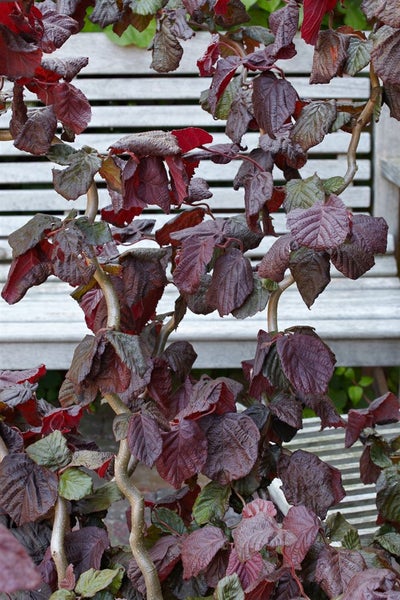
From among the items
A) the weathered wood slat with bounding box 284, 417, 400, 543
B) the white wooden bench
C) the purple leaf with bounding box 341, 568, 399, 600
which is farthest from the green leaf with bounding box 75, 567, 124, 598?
the white wooden bench

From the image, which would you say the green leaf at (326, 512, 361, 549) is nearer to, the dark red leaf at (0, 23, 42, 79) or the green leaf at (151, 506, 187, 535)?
the green leaf at (151, 506, 187, 535)

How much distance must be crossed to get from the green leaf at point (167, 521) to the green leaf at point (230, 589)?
0.19m

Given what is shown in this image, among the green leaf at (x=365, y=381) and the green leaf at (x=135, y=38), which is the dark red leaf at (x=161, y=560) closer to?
the green leaf at (x=135, y=38)

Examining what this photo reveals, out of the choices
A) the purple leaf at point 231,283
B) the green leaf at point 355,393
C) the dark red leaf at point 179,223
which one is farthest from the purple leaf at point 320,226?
the green leaf at point 355,393

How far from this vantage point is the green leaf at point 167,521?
1.01 m

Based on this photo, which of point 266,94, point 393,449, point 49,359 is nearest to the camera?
point 266,94

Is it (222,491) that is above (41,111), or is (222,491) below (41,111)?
below

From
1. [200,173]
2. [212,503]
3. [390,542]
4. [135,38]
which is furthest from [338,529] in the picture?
[135,38]

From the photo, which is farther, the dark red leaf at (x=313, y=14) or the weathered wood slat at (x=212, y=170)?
the weathered wood slat at (x=212, y=170)

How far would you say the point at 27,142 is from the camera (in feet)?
2.88

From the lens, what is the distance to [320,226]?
32.8 inches

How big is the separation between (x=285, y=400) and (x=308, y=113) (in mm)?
313

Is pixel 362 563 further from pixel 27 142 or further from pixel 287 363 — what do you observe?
pixel 27 142

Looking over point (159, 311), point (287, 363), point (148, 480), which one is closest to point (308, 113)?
point (287, 363)
